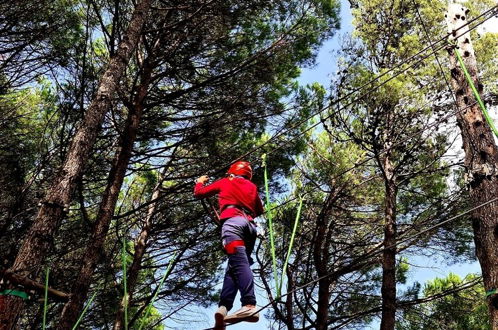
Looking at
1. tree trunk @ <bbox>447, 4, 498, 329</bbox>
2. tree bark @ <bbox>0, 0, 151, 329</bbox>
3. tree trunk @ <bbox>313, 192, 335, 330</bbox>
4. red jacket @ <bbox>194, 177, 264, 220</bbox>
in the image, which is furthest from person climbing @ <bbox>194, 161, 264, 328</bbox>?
tree trunk @ <bbox>313, 192, 335, 330</bbox>

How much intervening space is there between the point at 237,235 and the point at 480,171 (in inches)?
119

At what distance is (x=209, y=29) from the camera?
6.20m

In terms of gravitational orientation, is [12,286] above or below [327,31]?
below

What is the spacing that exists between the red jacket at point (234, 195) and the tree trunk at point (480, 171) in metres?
2.18

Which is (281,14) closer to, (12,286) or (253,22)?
(253,22)

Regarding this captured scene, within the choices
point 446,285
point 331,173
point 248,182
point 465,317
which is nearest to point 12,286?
point 248,182

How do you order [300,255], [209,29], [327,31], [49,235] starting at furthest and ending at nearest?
[300,255], [327,31], [209,29], [49,235]

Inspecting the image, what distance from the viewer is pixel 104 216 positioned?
186 inches

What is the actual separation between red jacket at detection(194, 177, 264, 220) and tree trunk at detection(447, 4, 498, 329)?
2178mm

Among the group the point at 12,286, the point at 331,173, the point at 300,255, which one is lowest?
the point at 12,286

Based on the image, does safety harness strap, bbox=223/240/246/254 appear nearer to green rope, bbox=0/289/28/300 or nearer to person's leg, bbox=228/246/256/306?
person's leg, bbox=228/246/256/306

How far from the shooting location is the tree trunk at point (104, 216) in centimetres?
421

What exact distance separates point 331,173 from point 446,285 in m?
4.22

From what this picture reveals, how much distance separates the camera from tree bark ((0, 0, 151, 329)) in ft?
10.4
